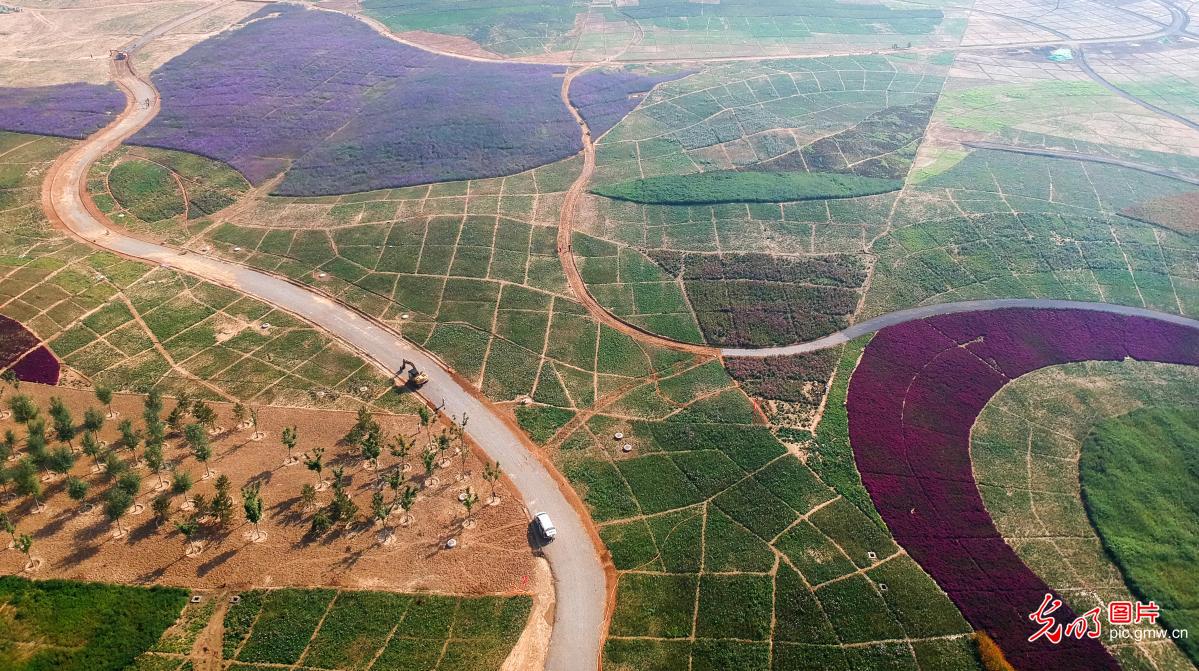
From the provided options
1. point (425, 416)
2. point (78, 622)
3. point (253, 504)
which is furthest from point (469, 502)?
point (78, 622)

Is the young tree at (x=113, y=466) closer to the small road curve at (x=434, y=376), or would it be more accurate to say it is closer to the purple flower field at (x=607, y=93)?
the small road curve at (x=434, y=376)

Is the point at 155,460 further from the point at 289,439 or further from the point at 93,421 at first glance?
the point at 289,439

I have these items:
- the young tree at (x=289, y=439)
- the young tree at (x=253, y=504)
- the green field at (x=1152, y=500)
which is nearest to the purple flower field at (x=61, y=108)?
the young tree at (x=289, y=439)

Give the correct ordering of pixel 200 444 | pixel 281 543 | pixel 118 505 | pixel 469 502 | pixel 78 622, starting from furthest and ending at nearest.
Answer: pixel 200 444 → pixel 469 502 → pixel 281 543 → pixel 118 505 → pixel 78 622

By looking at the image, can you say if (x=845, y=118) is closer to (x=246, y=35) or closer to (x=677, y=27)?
(x=677, y=27)

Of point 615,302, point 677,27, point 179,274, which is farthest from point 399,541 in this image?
point 677,27

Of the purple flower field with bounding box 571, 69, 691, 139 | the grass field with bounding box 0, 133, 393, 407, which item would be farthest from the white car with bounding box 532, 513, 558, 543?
the purple flower field with bounding box 571, 69, 691, 139
